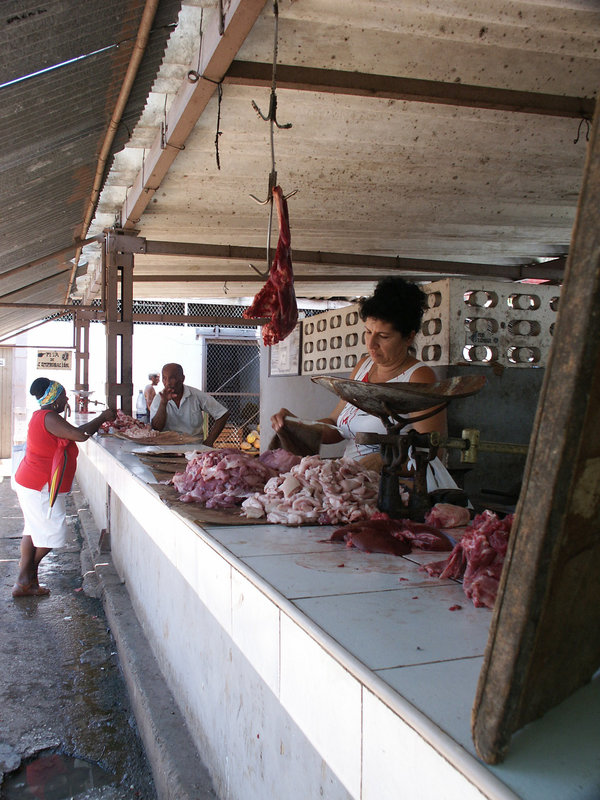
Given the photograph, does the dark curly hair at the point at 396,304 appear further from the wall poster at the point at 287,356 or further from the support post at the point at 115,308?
the wall poster at the point at 287,356

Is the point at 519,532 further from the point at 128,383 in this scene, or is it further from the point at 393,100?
the point at 128,383

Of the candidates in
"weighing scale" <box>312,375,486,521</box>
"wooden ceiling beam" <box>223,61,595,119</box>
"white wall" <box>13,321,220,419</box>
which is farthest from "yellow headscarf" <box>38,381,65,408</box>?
"white wall" <box>13,321,220,419</box>

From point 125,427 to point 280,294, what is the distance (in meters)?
3.41

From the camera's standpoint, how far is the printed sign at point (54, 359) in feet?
54.6

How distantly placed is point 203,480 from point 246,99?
8.26 feet

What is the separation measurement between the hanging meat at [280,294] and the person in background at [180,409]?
3122mm

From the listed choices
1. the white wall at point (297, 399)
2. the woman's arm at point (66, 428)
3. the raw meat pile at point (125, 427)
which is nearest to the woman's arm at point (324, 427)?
the raw meat pile at point (125, 427)

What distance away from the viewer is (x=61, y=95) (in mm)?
3883

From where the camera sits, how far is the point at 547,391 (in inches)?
30.1

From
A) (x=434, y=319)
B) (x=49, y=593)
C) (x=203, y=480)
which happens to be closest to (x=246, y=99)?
(x=434, y=319)

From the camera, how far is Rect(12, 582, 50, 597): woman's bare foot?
650cm

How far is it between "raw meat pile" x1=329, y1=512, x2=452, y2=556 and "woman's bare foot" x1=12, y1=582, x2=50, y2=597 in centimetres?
535

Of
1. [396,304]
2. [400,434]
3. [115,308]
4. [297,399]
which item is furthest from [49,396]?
[400,434]

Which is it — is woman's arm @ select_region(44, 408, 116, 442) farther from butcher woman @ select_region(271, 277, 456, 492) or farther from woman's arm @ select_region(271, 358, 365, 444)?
butcher woman @ select_region(271, 277, 456, 492)
